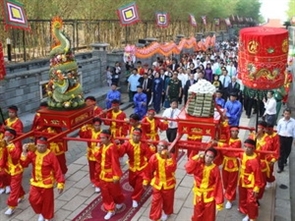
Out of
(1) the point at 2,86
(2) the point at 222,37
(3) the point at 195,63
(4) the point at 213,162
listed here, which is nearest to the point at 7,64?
(1) the point at 2,86

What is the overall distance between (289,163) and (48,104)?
6213 millimetres

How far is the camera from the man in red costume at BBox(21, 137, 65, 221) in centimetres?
596

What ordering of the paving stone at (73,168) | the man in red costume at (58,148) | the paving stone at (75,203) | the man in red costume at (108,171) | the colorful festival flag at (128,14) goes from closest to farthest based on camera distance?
the man in red costume at (108,171) → the paving stone at (75,203) → the man in red costume at (58,148) → the paving stone at (73,168) → the colorful festival flag at (128,14)

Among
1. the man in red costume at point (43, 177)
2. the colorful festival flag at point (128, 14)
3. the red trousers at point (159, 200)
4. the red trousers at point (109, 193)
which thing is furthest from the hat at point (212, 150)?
the colorful festival flag at point (128, 14)

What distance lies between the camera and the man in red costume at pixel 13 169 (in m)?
6.39

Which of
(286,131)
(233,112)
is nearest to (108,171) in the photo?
(286,131)

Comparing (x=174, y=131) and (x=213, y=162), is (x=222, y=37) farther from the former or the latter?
(x=213, y=162)

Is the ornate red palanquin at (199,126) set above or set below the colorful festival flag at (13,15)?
below

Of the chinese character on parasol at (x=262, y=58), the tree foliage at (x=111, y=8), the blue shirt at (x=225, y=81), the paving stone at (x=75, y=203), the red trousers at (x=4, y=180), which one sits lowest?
the paving stone at (x=75, y=203)

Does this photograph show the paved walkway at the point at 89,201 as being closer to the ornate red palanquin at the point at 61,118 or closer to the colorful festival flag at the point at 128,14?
the ornate red palanquin at the point at 61,118

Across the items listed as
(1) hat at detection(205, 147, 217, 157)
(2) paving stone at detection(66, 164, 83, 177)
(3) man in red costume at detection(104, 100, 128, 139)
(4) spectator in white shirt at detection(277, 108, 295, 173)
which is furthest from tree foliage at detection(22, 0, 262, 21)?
(1) hat at detection(205, 147, 217, 157)

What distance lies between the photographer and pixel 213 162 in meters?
5.87

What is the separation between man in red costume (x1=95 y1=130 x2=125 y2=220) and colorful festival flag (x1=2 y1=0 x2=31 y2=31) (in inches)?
193

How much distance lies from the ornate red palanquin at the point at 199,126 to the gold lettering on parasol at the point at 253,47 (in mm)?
1699
